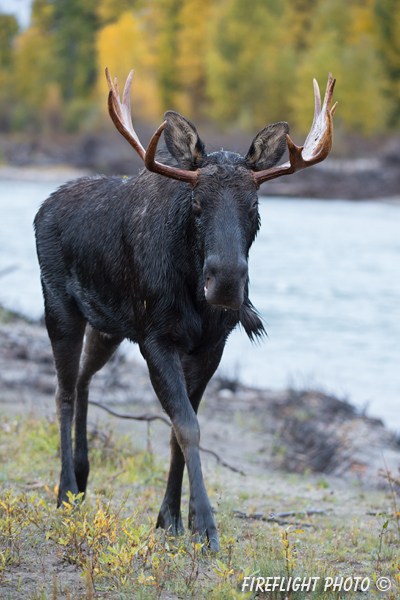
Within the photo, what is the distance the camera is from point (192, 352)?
14.4ft

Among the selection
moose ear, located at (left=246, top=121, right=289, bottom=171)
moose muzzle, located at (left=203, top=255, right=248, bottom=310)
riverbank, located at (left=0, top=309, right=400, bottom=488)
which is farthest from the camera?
riverbank, located at (left=0, top=309, right=400, bottom=488)

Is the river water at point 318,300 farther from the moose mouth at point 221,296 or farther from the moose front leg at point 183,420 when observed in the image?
the moose mouth at point 221,296

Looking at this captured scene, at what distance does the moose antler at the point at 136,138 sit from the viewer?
13.4ft

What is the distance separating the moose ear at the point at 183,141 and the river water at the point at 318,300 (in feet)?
3.42

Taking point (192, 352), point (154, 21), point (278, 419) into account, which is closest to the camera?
point (192, 352)

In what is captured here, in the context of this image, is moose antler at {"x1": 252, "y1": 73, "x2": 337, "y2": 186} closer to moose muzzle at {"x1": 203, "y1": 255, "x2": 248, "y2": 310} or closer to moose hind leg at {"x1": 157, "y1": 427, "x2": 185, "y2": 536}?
moose muzzle at {"x1": 203, "y1": 255, "x2": 248, "y2": 310}

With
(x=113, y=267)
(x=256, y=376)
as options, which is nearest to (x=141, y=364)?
(x=256, y=376)

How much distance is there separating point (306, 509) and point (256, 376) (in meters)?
6.72

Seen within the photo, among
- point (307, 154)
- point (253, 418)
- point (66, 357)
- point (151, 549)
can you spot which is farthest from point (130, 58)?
point (151, 549)

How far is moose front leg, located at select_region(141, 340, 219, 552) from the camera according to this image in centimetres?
391

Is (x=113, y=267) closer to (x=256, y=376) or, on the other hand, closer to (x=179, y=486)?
(x=179, y=486)

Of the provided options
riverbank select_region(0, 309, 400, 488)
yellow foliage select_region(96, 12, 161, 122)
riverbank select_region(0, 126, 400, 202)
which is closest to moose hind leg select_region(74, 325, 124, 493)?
riverbank select_region(0, 309, 400, 488)

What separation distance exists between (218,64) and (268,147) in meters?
55.8

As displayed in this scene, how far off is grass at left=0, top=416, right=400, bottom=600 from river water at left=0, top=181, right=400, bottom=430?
1.25m
